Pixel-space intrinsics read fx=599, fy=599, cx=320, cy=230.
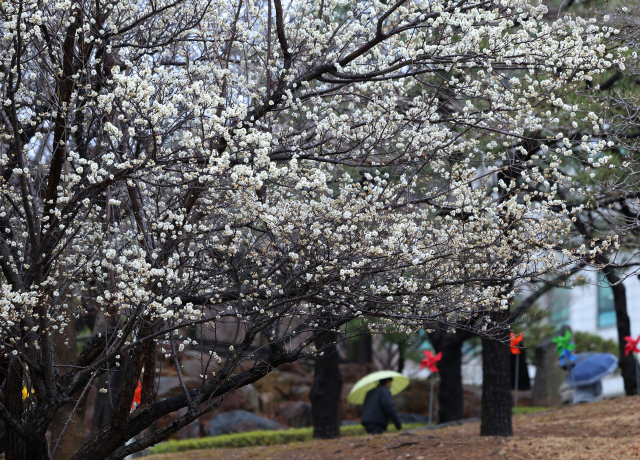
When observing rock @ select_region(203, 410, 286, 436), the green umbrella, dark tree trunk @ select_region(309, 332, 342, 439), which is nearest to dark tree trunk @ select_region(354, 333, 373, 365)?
rock @ select_region(203, 410, 286, 436)

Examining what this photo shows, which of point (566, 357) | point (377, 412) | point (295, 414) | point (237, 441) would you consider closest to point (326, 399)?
point (377, 412)

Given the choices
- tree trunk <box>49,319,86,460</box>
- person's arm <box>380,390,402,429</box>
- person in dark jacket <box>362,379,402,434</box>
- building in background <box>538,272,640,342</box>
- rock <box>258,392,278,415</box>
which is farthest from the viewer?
building in background <box>538,272,640,342</box>

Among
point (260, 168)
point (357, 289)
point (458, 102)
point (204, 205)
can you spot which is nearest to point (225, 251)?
point (204, 205)

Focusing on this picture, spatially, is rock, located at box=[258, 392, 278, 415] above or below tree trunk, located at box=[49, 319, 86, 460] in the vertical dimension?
below

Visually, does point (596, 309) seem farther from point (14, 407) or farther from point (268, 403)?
point (14, 407)

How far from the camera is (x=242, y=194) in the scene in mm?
4090

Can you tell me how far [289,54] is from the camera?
499 centimetres

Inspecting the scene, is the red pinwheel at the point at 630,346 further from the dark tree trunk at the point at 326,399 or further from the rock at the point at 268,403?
the rock at the point at 268,403

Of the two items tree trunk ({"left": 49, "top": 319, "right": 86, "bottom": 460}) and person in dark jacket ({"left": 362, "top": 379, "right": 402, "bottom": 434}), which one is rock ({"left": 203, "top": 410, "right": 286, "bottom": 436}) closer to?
person in dark jacket ({"left": 362, "top": 379, "right": 402, "bottom": 434})

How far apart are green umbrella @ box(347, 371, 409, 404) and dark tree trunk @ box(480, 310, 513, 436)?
10.3ft

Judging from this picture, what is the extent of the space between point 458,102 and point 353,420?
521 inches

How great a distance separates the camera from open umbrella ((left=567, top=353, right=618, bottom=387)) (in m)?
18.2

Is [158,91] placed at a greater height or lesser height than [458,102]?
lesser

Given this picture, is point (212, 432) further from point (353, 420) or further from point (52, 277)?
point (52, 277)
